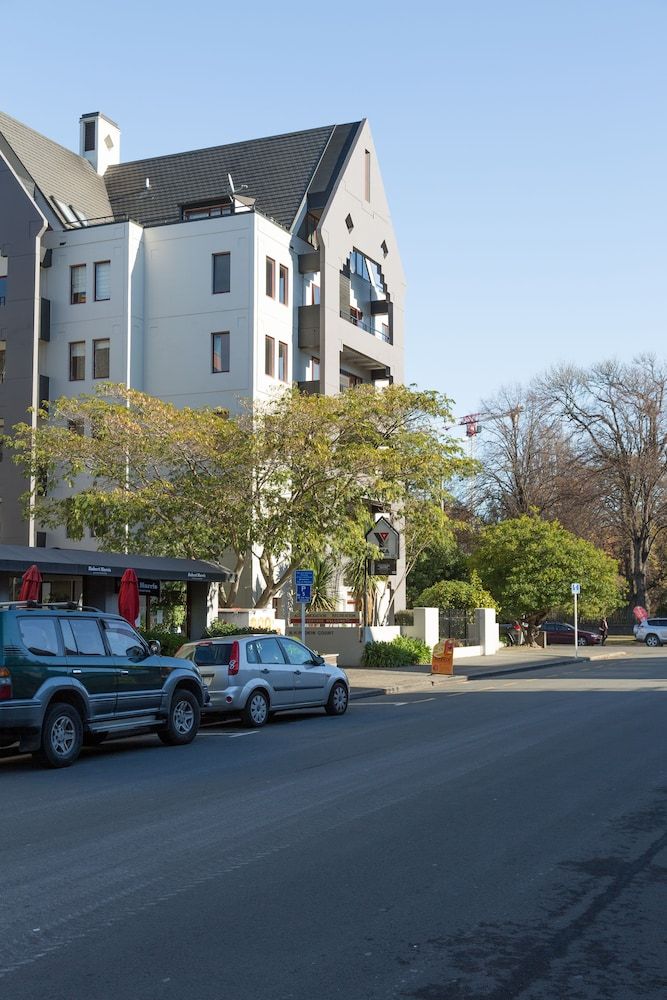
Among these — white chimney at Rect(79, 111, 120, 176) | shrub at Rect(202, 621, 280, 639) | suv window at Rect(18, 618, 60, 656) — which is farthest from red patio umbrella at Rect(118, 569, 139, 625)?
white chimney at Rect(79, 111, 120, 176)

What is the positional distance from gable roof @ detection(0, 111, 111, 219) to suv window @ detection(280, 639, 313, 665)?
2719cm

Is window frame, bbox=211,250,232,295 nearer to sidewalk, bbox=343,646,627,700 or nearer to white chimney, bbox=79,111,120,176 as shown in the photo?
white chimney, bbox=79,111,120,176

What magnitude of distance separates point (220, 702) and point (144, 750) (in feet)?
7.64

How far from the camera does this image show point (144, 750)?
15.6m

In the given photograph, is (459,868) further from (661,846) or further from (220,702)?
(220,702)

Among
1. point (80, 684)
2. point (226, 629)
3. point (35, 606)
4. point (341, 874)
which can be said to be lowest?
point (341, 874)

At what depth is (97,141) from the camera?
47375 millimetres

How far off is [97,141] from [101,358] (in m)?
12.9

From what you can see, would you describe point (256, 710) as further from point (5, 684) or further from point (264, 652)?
point (5, 684)

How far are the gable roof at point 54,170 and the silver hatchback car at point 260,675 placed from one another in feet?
90.1

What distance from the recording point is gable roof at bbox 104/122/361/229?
141 feet

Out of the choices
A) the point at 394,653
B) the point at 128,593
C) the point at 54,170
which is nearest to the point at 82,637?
the point at 128,593

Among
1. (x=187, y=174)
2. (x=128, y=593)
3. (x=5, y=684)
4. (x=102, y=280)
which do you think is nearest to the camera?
(x=5, y=684)

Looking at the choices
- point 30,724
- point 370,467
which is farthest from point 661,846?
point 370,467
